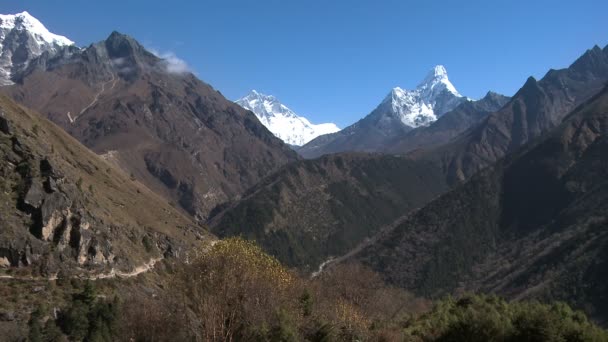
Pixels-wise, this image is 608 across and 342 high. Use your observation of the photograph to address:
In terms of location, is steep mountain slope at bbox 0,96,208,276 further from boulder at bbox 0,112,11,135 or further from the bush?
the bush

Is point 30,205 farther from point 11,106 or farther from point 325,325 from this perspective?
point 325,325

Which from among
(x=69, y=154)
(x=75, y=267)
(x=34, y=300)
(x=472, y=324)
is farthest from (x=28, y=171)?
(x=472, y=324)

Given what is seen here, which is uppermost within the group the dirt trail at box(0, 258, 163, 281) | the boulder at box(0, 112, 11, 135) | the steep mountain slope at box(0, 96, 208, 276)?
the boulder at box(0, 112, 11, 135)

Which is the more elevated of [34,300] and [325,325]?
[34,300]

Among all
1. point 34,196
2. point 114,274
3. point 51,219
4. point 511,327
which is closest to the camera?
point 511,327

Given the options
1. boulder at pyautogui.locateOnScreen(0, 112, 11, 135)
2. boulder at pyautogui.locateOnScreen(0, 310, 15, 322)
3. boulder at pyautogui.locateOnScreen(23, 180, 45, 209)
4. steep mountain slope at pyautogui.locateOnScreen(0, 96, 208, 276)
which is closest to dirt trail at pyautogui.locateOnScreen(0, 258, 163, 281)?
steep mountain slope at pyautogui.locateOnScreen(0, 96, 208, 276)

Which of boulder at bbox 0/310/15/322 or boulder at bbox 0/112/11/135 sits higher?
boulder at bbox 0/112/11/135

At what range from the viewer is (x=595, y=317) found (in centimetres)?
15912

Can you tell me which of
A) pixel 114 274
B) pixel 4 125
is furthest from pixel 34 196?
pixel 4 125

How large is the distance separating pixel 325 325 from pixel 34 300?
85206 mm

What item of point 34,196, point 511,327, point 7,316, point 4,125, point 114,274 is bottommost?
point 511,327

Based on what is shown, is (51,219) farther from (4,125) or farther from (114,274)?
(4,125)

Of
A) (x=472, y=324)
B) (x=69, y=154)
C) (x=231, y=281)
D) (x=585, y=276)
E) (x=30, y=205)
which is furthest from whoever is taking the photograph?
(x=69, y=154)

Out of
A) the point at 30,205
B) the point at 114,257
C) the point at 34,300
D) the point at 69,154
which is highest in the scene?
the point at 69,154
